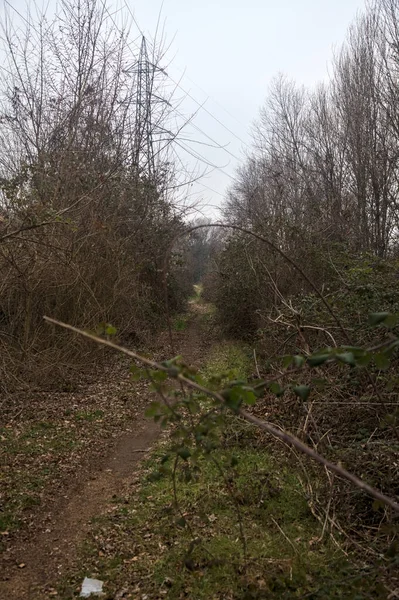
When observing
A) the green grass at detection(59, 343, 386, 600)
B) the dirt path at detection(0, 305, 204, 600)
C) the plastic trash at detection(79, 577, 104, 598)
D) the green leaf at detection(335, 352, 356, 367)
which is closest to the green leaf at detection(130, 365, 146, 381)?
the green grass at detection(59, 343, 386, 600)

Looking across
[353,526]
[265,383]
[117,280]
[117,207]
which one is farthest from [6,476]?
[117,207]

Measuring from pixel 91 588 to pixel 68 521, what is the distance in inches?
43.6

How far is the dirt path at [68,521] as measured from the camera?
353 centimetres

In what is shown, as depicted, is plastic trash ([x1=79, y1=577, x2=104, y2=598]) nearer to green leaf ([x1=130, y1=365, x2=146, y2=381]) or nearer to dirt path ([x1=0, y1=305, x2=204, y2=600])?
dirt path ([x1=0, y1=305, x2=204, y2=600])

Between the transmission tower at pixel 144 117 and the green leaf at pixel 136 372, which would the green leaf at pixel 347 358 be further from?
the transmission tower at pixel 144 117

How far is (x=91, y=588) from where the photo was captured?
3387 mm

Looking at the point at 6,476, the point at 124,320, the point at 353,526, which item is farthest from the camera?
the point at 124,320

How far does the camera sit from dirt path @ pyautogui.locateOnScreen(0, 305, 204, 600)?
3527mm

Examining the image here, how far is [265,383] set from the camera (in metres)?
1.90

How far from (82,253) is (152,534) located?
7.03 meters

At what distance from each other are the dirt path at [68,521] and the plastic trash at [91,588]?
20 centimetres

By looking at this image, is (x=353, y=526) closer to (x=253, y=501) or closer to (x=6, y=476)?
(x=253, y=501)

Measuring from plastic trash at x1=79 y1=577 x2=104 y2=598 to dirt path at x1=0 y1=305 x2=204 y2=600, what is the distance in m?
0.20

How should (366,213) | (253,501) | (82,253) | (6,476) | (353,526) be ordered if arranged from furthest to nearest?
(366,213) → (82,253) → (6,476) → (253,501) → (353,526)
